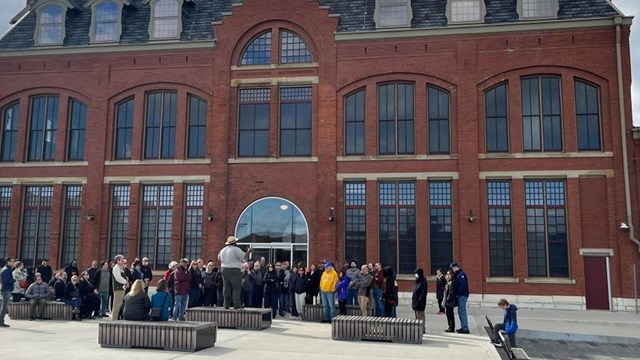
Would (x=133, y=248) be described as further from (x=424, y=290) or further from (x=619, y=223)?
(x=619, y=223)

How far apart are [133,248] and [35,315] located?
9.93 m

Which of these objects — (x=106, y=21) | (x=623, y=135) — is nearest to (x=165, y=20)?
(x=106, y=21)

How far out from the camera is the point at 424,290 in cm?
1538

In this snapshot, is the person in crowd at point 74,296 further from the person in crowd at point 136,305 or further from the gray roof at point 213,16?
the gray roof at point 213,16

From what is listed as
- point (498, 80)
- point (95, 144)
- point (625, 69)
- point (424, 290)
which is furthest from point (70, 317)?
point (625, 69)

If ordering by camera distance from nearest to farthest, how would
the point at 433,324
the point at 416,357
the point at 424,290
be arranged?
the point at 416,357
the point at 424,290
the point at 433,324

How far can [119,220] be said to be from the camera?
28.0m

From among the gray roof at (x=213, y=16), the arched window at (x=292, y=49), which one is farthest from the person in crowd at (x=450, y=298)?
the arched window at (x=292, y=49)

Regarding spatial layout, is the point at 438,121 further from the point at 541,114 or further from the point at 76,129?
the point at 76,129

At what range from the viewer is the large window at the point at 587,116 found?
24.6m

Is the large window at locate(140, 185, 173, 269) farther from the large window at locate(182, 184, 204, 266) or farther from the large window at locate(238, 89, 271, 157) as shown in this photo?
the large window at locate(238, 89, 271, 157)

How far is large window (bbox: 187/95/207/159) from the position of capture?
27.8 m

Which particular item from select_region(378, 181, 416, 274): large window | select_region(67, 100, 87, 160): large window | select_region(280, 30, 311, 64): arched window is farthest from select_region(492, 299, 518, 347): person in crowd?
select_region(67, 100, 87, 160): large window

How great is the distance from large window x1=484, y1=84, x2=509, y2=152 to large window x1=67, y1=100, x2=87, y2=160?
18.8 m
